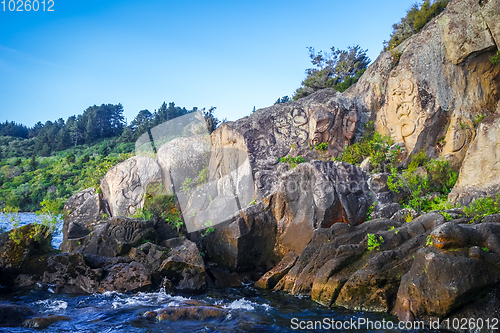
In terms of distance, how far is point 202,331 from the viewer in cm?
627

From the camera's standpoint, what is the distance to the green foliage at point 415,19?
1759cm

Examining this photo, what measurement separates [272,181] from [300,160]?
1.52 meters

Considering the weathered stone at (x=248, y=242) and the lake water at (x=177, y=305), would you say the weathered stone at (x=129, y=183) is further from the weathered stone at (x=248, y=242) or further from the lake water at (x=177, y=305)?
the lake water at (x=177, y=305)

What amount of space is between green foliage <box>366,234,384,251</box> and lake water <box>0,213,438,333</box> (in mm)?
1768

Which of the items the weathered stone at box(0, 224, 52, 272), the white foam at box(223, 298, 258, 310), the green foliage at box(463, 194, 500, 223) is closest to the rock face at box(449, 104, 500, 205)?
the green foliage at box(463, 194, 500, 223)

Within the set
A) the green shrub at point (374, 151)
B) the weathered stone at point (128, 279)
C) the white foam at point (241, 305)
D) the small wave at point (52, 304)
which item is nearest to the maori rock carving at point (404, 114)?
the green shrub at point (374, 151)

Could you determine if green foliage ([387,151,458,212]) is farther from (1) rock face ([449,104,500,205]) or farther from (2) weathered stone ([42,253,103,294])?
(2) weathered stone ([42,253,103,294])

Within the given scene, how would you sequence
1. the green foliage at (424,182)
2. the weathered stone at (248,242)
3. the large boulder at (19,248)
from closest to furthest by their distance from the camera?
the large boulder at (19,248)
the weathered stone at (248,242)
the green foliage at (424,182)

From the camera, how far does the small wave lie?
7605 mm

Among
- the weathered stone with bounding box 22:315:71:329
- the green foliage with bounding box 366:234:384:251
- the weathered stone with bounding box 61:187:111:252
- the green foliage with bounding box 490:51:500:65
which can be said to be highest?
the green foliage with bounding box 490:51:500:65

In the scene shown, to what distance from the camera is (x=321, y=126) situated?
14883mm

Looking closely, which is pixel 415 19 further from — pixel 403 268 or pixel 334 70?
pixel 403 268

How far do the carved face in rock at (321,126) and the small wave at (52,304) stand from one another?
10964 millimetres

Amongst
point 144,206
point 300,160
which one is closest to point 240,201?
point 300,160
